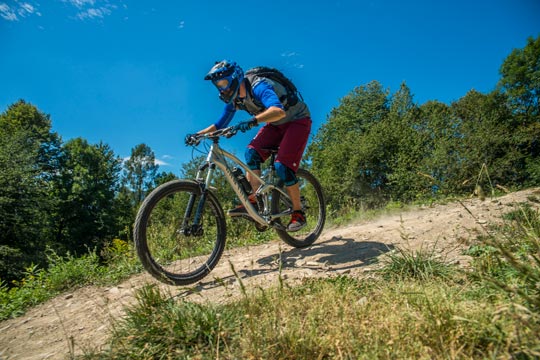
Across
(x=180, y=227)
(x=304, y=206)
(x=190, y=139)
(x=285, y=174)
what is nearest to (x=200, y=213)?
(x=180, y=227)

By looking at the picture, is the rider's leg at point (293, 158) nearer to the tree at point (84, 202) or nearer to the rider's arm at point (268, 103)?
the rider's arm at point (268, 103)

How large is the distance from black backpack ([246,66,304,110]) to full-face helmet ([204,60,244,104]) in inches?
8.5

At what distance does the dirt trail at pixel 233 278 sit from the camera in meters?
2.80

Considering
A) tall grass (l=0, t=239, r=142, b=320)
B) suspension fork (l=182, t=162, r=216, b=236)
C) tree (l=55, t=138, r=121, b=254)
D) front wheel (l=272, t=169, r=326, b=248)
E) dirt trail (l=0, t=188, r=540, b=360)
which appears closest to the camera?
dirt trail (l=0, t=188, r=540, b=360)

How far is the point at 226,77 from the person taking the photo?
420 centimetres

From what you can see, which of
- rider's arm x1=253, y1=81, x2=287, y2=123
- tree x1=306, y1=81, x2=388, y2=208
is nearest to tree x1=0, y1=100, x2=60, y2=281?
rider's arm x1=253, y1=81, x2=287, y2=123

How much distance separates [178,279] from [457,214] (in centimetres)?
521

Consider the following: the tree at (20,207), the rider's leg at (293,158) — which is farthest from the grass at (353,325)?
the tree at (20,207)

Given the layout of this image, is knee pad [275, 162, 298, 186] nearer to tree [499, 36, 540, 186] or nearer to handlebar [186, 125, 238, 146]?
handlebar [186, 125, 238, 146]

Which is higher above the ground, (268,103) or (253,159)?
(268,103)

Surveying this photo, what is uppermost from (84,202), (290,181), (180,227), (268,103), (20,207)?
(84,202)

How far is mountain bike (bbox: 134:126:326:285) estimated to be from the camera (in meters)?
3.46

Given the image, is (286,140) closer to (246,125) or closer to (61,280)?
(246,125)

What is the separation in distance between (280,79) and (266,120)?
988 millimetres
